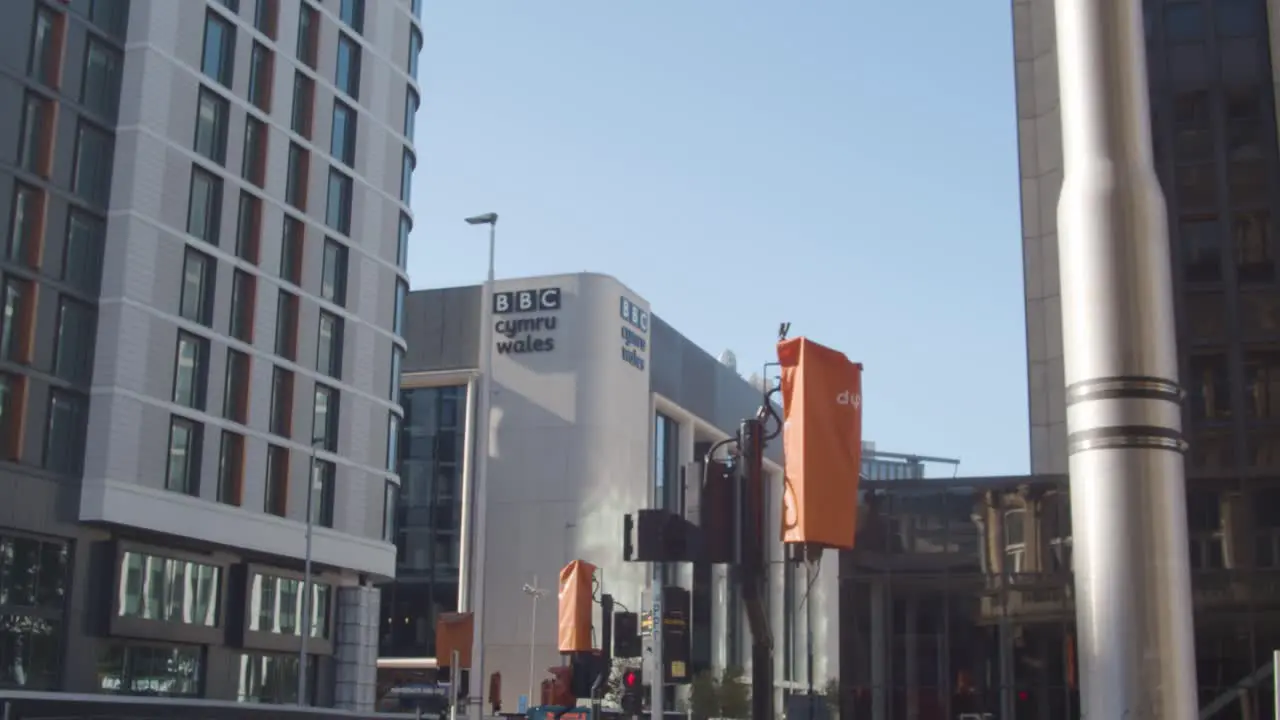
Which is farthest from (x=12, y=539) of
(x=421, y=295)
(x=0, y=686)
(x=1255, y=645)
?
(x=421, y=295)

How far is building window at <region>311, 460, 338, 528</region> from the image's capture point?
6456cm

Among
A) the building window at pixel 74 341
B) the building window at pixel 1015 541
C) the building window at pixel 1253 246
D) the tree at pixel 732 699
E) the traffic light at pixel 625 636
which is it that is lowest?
the tree at pixel 732 699

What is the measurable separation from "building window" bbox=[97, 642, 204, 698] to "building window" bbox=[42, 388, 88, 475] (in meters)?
6.74

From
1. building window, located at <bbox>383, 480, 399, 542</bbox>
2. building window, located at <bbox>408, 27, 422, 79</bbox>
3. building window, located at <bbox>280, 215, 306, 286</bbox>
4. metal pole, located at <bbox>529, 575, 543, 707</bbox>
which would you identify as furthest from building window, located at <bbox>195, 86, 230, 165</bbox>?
metal pole, located at <bbox>529, 575, 543, 707</bbox>

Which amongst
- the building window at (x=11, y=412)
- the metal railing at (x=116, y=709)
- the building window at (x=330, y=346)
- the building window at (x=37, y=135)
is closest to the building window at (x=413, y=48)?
the building window at (x=330, y=346)

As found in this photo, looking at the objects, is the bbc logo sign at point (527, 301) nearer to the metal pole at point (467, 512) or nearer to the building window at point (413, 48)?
the metal pole at point (467, 512)

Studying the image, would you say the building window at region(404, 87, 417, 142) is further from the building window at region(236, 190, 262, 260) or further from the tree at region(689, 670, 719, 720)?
the tree at region(689, 670, 719, 720)

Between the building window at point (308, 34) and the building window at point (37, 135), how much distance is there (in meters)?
15.2

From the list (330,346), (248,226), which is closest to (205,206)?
(248,226)

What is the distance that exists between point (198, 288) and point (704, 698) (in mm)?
41495

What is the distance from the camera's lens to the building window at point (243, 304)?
60781 millimetres

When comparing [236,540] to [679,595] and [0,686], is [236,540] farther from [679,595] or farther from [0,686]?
[679,595]

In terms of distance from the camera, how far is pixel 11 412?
50.6m

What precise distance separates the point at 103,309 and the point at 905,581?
3178 centimetres
